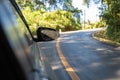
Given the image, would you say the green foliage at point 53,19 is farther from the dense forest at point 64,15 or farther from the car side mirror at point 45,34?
the car side mirror at point 45,34

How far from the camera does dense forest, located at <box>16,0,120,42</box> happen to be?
76.5 ft

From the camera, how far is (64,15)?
4769 centimetres

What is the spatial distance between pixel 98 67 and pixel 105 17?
13.7m

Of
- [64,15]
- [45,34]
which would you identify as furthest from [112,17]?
[64,15]

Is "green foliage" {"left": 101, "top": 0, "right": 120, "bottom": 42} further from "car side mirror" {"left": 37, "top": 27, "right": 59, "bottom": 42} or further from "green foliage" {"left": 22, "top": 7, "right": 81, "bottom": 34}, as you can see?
"car side mirror" {"left": 37, "top": 27, "right": 59, "bottom": 42}

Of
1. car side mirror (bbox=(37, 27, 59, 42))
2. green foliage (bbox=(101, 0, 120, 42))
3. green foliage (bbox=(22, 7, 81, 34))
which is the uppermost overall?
car side mirror (bbox=(37, 27, 59, 42))

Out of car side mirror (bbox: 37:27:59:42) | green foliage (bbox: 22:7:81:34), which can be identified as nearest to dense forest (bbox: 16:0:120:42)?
green foliage (bbox: 22:7:81:34)

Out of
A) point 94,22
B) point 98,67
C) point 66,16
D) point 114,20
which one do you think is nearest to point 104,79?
point 98,67

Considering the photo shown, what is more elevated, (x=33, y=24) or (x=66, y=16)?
(x=33, y=24)

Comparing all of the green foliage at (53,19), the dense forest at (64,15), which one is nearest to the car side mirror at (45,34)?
the dense forest at (64,15)

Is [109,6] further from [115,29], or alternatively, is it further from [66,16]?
[66,16]

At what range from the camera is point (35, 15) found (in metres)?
39.8

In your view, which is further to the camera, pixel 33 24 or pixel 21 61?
pixel 33 24

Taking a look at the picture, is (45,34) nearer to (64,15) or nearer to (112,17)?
(112,17)
